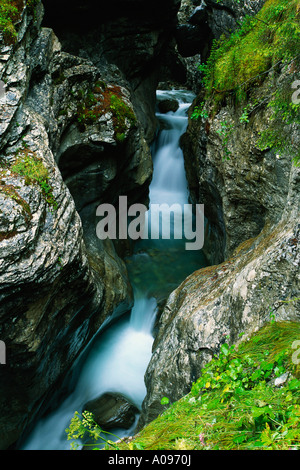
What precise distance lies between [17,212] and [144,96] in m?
9.49

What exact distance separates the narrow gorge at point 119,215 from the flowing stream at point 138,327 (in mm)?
39

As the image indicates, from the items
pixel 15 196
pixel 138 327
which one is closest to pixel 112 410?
pixel 138 327

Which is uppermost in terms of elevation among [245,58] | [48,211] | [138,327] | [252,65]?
[245,58]

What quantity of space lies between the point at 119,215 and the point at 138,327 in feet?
11.1

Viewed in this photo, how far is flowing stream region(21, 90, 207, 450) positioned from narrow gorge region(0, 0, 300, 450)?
4 cm

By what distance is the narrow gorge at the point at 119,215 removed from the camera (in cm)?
436

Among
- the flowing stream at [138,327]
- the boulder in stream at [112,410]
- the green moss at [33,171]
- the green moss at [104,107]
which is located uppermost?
the green moss at [104,107]

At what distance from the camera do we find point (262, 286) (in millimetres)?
4090

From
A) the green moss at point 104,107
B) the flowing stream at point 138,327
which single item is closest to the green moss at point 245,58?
the green moss at point 104,107

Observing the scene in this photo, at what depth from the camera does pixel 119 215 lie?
9961 millimetres

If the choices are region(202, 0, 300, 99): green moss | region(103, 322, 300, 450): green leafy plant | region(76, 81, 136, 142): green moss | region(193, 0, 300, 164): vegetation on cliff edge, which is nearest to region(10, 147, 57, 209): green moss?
region(76, 81, 136, 142): green moss

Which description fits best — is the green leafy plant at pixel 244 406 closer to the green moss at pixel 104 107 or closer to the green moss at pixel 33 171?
the green moss at pixel 33 171

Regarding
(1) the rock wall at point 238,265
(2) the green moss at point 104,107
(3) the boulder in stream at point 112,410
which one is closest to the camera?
(1) the rock wall at point 238,265

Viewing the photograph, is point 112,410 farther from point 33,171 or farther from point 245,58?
point 245,58
